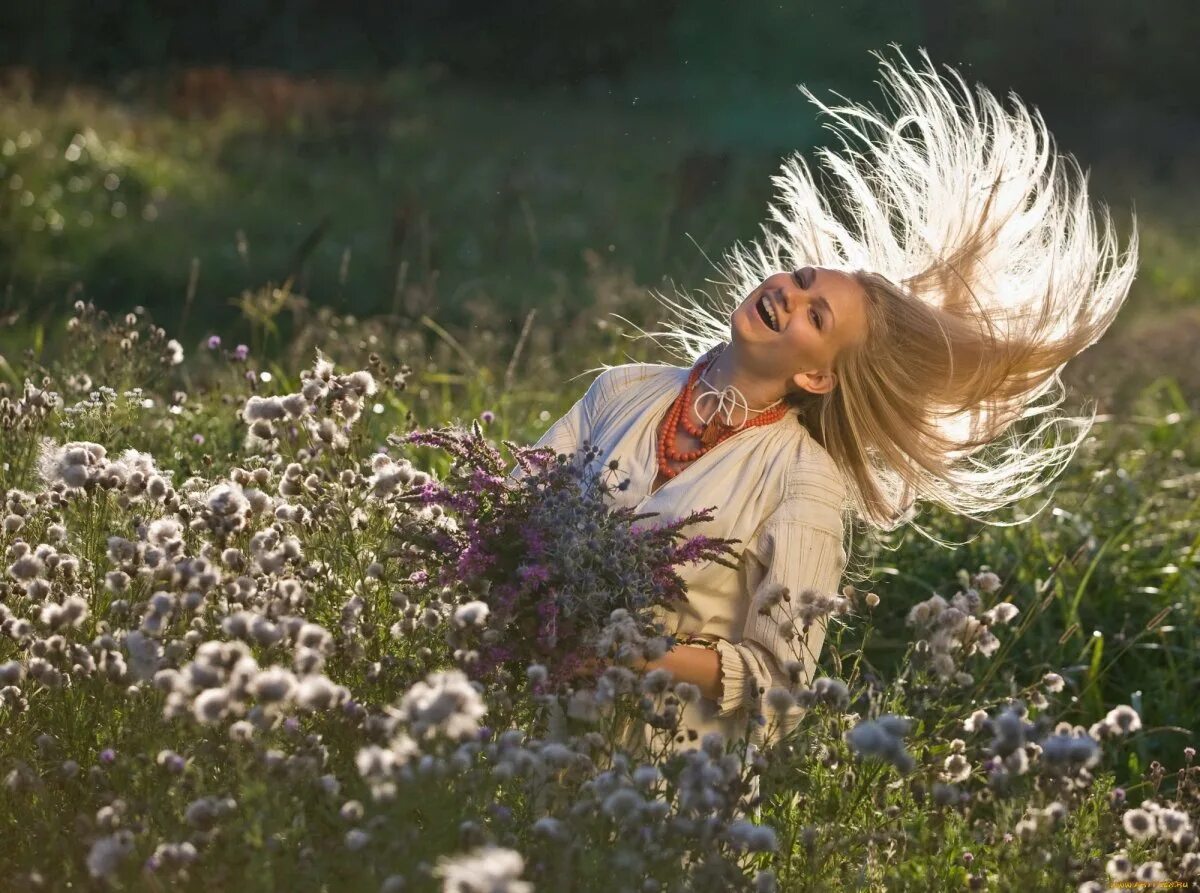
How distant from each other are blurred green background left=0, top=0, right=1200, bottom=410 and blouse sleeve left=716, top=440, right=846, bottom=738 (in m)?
3.74

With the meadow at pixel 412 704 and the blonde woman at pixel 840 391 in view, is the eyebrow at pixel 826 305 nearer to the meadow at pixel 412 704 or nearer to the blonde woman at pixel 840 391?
the blonde woman at pixel 840 391

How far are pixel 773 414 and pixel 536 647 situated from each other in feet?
3.76

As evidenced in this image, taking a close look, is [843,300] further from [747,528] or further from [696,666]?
[696,666]

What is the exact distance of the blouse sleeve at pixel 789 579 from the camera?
380 centimetres

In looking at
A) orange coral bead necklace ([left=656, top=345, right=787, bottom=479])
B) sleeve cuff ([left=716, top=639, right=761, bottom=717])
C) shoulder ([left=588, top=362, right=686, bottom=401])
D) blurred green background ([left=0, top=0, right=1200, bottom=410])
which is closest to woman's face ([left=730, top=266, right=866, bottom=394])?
orange coral bead necklace ([left=656, top=345, right=787, bottom=479])

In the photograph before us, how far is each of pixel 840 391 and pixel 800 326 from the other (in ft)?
0.85

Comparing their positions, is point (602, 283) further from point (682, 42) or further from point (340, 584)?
point (682, 42)

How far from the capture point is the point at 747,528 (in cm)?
401

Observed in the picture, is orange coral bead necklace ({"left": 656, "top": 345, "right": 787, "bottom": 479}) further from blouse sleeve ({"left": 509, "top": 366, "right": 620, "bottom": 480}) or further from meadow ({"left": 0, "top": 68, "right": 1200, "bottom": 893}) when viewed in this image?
meadow ({"left": 0, "top": 68, "right": 1200, "bottom": 893})

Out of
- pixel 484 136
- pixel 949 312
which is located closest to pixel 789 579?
pixel 949 312

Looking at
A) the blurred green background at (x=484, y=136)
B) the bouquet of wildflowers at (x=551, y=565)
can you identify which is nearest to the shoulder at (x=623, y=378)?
the bouquet of wildflowers at (x=551, y=565)

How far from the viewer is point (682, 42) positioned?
2103 centimetres

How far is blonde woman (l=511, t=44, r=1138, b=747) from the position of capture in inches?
155

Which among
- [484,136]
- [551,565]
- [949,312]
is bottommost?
[551,565]
